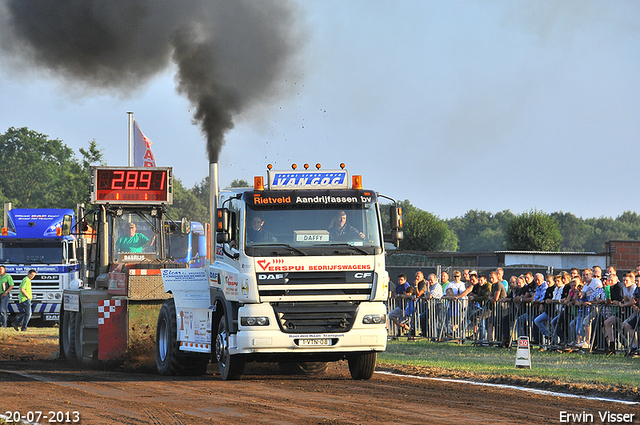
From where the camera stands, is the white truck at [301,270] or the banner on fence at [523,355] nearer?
the white truck at [301,270]

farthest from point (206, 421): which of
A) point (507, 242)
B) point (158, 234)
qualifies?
point (507, 242)

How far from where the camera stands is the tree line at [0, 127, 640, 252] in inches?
2419

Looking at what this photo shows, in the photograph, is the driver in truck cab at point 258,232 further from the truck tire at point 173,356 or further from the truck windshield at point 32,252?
the truck windshield at point 32,252

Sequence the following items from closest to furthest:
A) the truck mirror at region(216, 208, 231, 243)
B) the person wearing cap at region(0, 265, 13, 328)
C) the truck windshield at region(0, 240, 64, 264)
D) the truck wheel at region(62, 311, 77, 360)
→ the truck mirror at region(216, 208, 231, 243) < the truck wheel at region(62, 311, 77, 360) < the person wearing cap at region(0, 265, 13, 328) < the truck windshield at region(0, 240, 64, 264)

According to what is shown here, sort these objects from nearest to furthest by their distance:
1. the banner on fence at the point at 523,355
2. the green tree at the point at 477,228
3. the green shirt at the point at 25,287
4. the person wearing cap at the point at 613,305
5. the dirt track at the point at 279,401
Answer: the dirt track at the point at 279,401 < the banner on fence at the point at 523,355 < the person wearing cap at the point at 613,305 < the green shirt at the point at 25,287 < the green tree at the point at 477,228

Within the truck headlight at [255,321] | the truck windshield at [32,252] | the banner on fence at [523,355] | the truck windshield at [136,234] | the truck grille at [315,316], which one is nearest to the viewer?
the truck headlight at [255,321]

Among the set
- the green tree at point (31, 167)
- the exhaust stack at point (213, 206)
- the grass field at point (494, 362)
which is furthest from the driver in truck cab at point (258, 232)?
the green tree at point (31, 167)

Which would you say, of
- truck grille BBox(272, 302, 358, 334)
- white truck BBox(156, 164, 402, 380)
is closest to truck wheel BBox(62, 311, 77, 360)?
white truck BBox(156, 164, 402, 380)

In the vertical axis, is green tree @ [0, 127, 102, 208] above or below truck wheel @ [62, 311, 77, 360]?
above

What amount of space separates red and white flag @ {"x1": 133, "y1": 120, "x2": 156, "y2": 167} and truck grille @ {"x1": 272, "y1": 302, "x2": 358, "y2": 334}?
1880 cm

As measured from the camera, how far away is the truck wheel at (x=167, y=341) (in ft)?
48.6

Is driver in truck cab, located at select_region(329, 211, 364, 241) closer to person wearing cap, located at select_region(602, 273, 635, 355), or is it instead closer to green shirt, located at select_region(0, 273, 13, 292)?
person wearing cap, located at select_region(602, 273, 635, 355)

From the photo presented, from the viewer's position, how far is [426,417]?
9688mm

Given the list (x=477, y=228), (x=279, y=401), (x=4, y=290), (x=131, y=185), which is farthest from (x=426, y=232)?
(x=477, y=228)
